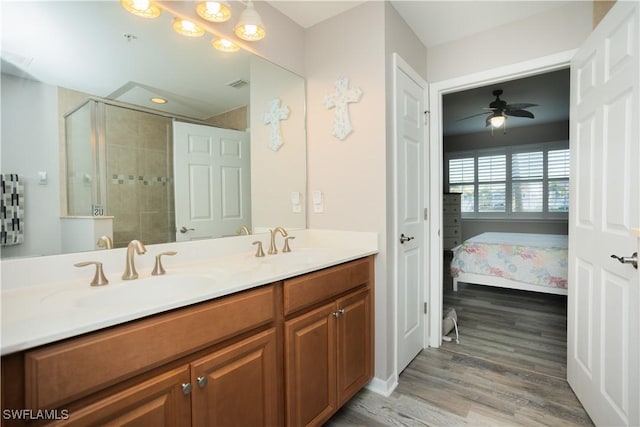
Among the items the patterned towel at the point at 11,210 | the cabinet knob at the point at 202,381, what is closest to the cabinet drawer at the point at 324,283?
the cabinet knob at the point at 202,381

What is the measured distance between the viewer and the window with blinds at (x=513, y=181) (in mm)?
5555

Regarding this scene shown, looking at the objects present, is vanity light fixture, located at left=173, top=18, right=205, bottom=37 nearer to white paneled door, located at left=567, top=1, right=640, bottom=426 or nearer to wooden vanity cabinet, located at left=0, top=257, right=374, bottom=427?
wooden vanity cabinet, located at left=0, top=257, right=374, bottom=427

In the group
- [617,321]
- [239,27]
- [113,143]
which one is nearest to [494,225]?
[617,321]

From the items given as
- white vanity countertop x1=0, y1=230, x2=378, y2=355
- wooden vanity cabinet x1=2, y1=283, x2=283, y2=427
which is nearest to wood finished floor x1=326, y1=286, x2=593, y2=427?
wooden vanity cabinet x1=2, y1=283, x2=283, y2=427

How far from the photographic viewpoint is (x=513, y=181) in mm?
5953

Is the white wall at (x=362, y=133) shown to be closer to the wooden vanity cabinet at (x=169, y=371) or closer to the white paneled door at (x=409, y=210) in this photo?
the white paneled door at (x=409, y=210)

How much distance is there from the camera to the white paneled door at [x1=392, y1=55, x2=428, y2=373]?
2029mm

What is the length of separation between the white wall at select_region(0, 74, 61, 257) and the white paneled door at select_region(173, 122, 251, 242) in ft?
1.62

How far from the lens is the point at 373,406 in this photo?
180cm

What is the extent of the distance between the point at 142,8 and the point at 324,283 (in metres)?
1.52

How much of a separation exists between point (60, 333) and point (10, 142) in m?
0.78

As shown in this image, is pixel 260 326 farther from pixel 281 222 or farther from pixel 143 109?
pixel 143 109

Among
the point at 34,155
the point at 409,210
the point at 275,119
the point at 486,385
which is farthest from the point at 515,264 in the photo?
the point at 34,155

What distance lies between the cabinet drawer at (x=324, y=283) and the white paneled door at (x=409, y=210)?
1.09ft
